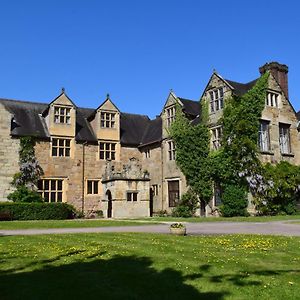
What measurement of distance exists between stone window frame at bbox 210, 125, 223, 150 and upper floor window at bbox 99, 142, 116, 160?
9763mm

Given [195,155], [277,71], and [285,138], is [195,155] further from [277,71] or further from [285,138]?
[277,71]

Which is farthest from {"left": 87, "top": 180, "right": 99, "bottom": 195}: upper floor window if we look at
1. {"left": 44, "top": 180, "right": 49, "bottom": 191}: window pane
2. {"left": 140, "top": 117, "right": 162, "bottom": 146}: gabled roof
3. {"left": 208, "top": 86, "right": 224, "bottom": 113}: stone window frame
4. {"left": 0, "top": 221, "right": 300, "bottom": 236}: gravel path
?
{"left": 0, "top": 221, "right": 300, "bottom": 236}: gravel path

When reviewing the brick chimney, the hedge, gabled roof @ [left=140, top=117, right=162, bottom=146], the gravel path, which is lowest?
the gravel path

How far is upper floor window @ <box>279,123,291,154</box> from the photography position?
32728mm

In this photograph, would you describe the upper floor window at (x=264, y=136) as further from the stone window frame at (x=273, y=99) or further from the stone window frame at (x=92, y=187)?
the stone window frame at (x=92, y=187)

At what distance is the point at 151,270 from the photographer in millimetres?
7797

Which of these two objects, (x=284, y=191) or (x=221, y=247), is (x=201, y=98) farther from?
(x=221, y=247)

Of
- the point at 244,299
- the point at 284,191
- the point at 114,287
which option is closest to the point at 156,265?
the point at 114,287

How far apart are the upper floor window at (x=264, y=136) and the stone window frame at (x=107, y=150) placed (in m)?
13.0

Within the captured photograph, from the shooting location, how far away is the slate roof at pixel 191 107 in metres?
33.5

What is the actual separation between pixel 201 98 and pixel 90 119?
35.2ft

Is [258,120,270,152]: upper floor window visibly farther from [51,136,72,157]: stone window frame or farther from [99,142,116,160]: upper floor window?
[51,136,72,157]: stone window frame

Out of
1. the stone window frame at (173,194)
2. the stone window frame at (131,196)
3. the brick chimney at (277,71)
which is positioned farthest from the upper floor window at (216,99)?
the stone window frame at (131,196)

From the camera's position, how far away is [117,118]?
36938mm
